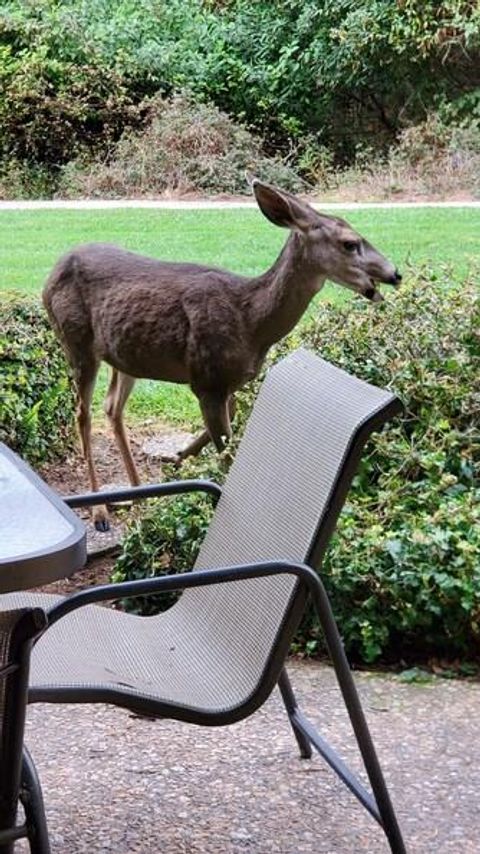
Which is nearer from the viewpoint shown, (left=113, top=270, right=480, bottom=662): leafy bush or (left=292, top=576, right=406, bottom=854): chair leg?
(left=292, top=576, right=406, bottom=854): chair leg

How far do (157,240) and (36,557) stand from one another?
8.40 m

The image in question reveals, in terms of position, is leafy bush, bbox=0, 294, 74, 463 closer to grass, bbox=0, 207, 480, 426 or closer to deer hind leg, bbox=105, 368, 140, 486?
deer hind leg, bbox=105, 368, 140, 486

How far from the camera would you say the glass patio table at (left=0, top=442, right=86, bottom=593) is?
7.84 ft

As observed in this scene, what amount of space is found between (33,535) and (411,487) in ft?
8.48

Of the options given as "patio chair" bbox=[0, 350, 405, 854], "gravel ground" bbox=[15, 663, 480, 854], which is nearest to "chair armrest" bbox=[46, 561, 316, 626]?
"patio chair" bbox=[0, 350, 405, 854]

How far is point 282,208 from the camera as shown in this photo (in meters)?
5.21

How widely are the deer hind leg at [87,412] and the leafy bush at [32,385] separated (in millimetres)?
→ 517

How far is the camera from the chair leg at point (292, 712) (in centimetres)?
369

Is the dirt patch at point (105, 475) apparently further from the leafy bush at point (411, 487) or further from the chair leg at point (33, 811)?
the chair leg at point (33, 811)

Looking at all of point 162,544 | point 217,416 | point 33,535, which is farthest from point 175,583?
point 217,416

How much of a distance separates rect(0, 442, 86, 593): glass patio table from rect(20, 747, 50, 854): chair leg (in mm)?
449

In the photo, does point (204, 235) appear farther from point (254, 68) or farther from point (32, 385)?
point (254, 68)

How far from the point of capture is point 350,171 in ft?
47.1

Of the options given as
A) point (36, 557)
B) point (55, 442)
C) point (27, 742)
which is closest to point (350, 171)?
point (55, 442)
